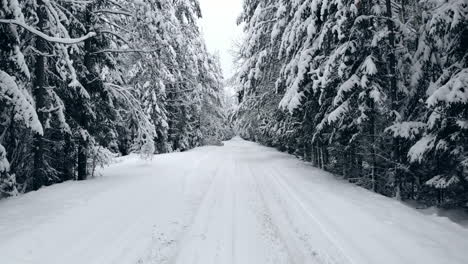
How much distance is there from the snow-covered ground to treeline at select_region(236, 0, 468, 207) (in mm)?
1900

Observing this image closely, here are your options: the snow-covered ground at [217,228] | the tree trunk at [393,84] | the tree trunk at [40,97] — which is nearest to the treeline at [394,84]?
the tree trunk at [393,84]

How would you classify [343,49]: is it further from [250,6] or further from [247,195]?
[250,6]

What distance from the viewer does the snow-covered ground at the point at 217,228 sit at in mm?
4551

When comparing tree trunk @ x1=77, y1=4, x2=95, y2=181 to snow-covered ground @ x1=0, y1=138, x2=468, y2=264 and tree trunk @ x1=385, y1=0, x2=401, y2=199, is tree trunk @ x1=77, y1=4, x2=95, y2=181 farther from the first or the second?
tree trunk @ x1=385, y1=0, x2=401, y2=199

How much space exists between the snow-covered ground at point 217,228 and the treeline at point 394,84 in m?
1.90

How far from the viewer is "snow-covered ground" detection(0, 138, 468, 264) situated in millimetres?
4551

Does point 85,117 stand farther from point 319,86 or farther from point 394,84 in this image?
point 394,84

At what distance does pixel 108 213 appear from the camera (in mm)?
6641

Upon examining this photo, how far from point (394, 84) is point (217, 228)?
7192mm

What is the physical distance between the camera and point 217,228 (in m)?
5.88

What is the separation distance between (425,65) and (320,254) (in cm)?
712

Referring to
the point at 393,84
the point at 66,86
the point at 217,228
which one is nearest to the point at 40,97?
the point at 66,86

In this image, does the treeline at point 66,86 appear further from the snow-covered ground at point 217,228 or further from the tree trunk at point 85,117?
the snow-covered ground at point 217,228

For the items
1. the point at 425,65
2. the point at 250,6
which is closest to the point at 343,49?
the point at 425,65
